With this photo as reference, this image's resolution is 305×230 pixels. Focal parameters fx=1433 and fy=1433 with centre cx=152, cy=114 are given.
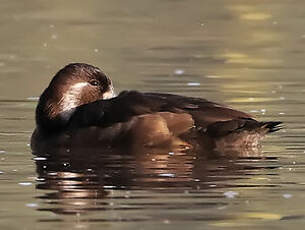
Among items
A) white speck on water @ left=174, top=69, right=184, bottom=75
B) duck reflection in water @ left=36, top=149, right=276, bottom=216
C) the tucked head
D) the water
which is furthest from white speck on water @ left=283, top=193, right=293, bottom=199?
white speck on water @ left=174, top=69, right=184, bottom=75

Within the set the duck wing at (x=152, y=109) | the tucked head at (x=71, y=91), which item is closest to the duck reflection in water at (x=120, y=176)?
Result: the duck wing at (x=152, y=109)

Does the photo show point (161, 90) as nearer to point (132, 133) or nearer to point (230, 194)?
point (132, 133)

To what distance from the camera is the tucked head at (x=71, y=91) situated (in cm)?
1216

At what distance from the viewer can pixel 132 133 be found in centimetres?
1149

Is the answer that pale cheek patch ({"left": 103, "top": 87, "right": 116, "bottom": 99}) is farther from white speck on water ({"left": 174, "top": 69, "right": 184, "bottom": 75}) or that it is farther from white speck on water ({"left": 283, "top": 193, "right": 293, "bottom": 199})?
white speck on water ({"left": 174, "top": 69, "right": 184, "bottom": 75})

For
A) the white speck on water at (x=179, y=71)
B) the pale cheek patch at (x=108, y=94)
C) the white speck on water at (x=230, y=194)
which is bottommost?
the white speck on water at (x=179, y=71)

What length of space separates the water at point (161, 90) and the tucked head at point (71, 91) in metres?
0.36

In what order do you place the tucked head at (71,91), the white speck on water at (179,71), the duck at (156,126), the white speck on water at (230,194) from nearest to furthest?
the white speck on water at (230,194)
the duck at (156,126)
the tucked head at (71,91)
the white speck on water at (179,71)

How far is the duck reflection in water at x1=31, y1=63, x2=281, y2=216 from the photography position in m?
10.8

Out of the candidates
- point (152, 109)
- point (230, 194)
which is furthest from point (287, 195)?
point (152, 109)

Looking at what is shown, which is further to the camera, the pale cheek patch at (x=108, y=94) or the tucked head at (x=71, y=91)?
the pale cheek patch at (x=108, y=94)

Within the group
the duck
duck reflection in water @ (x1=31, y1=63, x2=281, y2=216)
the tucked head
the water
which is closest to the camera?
the water

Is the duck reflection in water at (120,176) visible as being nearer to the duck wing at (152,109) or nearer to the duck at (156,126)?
the duck at (156,126)

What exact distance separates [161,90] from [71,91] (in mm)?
2717
